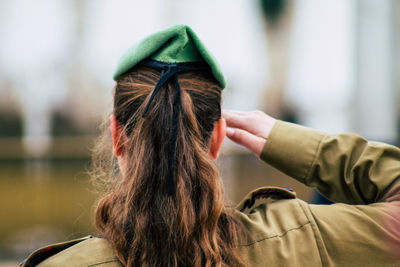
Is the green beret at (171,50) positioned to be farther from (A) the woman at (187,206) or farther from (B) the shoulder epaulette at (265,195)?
(B) the shoulder epaulette at (265,195)

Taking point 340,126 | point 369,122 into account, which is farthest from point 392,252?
point 340,126

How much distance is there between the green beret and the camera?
111cm

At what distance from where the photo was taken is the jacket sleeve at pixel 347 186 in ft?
3.67

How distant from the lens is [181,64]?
1.11m

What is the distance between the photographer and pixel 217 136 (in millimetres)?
1168

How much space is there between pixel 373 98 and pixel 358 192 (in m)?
2.09

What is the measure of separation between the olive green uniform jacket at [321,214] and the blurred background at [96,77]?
293 cm

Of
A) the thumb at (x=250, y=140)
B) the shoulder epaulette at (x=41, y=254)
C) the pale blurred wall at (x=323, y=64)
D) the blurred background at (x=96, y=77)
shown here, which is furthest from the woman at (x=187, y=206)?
the pale blurred wall at (x=323, y=64)

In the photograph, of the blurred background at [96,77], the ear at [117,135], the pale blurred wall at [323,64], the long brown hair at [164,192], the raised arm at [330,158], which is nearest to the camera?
the long brown hair at [164,192]

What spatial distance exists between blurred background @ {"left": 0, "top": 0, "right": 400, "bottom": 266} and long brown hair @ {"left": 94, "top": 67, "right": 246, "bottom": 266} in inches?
124

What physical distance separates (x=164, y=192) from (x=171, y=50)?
339 millimetres

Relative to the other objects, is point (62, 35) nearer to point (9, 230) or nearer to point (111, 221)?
point (9, 230)

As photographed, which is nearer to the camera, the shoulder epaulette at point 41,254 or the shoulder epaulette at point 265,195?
the shoulder epaulette at point 41,254

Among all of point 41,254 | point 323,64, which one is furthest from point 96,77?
point 41,254
